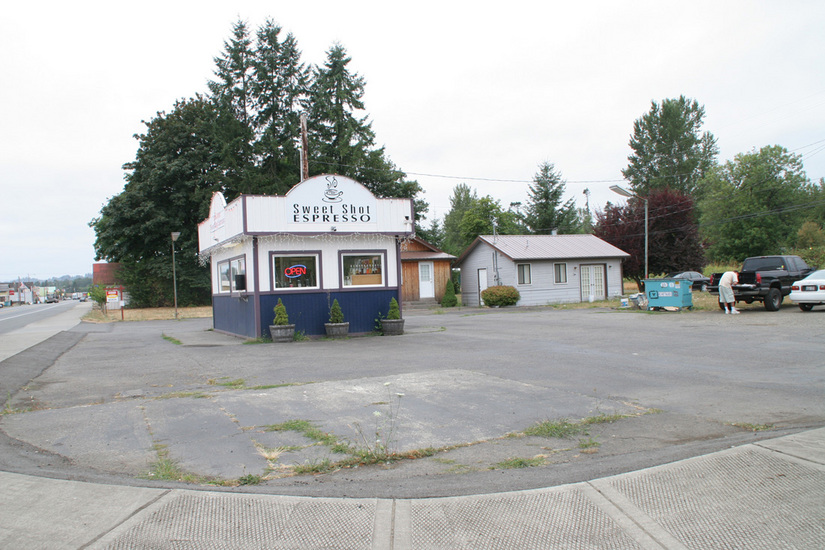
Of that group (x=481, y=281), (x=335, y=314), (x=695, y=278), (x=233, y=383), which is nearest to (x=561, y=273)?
(x=481, y=281)

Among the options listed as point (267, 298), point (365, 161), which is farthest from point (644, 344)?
point (365, 161)

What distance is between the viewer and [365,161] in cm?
4400

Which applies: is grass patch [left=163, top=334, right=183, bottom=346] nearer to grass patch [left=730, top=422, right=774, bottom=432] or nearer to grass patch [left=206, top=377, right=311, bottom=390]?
grass patch [left=206, top=377, right=311, bottom=390]

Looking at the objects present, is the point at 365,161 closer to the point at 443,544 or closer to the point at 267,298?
the point at 267,298

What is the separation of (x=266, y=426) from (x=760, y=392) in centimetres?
633

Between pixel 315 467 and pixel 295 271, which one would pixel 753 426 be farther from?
pixel 295 271

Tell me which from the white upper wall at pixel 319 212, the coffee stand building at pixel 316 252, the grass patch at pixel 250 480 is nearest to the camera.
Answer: the grass patch at pixel 250 480

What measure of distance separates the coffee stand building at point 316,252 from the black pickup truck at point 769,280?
12.7m

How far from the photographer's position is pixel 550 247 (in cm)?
3422

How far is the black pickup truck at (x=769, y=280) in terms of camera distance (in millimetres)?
19984

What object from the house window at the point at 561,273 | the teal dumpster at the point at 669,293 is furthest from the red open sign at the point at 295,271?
the house window at the point at 561,273

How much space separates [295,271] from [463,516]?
1309 centimetres

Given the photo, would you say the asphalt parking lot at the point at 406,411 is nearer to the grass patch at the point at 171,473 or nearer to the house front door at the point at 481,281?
the grass patch at the point at 171,473

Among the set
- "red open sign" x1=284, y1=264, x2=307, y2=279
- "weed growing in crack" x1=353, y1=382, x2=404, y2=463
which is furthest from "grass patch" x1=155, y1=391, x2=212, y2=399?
"red open sign" x1=284, y1=264, x2=307, y2=279
